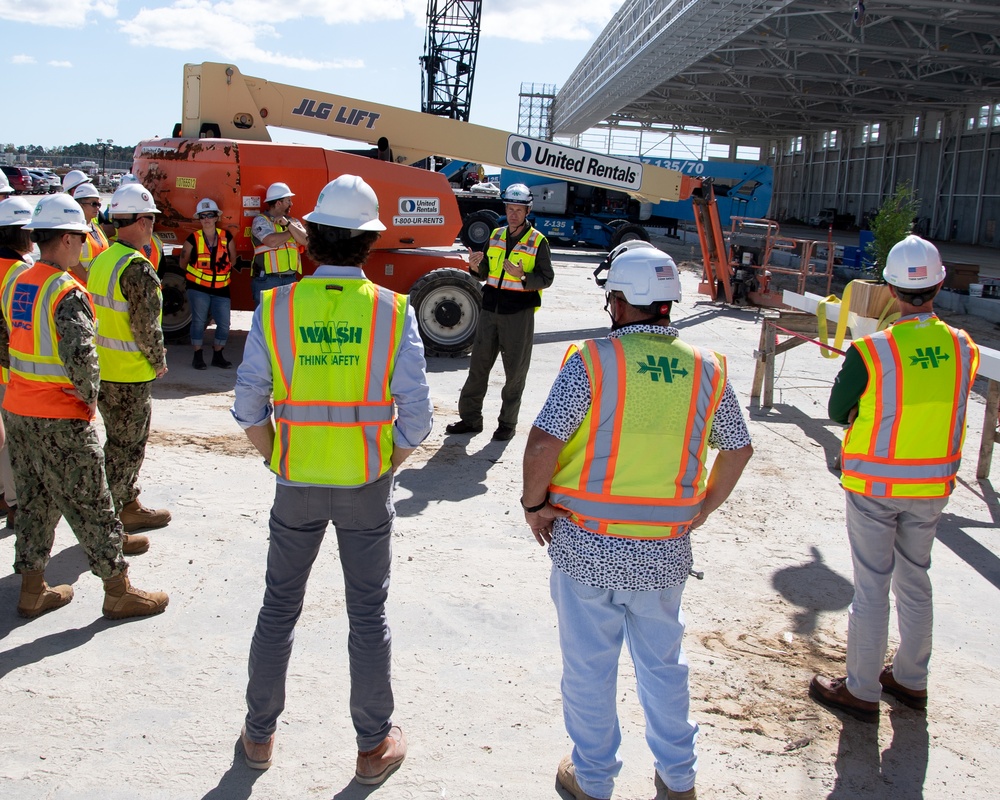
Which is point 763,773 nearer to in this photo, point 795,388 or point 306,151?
point 795,388

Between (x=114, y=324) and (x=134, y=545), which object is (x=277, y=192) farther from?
(x=134, y=545)

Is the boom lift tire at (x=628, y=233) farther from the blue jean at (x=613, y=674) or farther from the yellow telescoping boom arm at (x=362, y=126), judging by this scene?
the blue jean at (x=613, y=674)

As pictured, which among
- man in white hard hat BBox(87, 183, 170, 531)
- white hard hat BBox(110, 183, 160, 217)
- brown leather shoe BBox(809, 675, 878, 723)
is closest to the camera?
brown leather shoe BBox(809, 675, 878, 723)

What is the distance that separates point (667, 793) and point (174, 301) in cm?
775

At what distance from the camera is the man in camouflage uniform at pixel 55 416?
3.63 m

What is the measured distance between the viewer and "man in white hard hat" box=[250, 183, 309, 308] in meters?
8.20

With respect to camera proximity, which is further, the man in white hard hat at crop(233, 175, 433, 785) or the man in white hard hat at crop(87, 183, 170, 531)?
the man in white hard hat at crop(87, 183, 170, 531)

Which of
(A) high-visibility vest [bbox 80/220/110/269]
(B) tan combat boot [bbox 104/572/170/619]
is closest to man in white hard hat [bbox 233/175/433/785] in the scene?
(B) tan combat boot [bbox 104/572/170/619]

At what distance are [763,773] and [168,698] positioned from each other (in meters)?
2.24

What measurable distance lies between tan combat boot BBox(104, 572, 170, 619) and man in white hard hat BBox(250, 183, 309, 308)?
15.4 ft

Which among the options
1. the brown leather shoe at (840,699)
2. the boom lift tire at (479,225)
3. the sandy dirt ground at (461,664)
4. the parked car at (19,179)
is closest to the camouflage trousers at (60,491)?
the sandy dirt ground at (461,664)

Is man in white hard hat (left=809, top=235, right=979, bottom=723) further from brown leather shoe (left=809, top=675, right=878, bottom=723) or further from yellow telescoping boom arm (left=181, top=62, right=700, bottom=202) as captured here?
yellow telescoping boom arm (left=181, top=62, right=700, bottom=202)

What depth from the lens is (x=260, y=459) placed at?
6.11m

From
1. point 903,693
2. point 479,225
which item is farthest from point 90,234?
point 479,225
